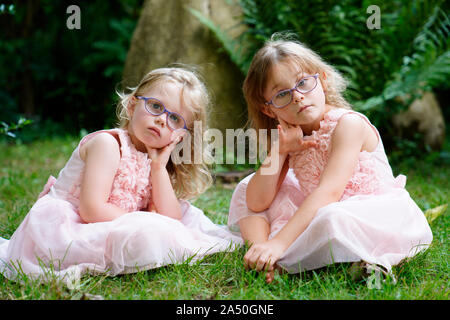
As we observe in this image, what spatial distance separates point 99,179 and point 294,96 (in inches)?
37.0

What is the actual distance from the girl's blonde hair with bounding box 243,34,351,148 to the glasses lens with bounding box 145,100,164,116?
0.42 metres

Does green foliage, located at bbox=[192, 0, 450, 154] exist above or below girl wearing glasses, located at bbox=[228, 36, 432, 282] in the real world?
above

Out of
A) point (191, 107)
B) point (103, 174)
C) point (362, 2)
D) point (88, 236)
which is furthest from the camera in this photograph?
point (362, 2)

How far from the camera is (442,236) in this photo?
235cm

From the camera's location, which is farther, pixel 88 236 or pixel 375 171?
pixel 375 171

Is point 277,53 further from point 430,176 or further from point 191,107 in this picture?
point 430,176

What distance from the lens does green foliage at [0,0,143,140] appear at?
6.90 meters

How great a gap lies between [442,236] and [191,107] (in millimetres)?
1455

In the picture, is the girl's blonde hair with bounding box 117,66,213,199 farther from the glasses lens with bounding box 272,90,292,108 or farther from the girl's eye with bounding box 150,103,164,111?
the glasses lens with bounding box 272,90,292,108

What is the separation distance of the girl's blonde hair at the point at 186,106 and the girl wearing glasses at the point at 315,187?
0.25 metres

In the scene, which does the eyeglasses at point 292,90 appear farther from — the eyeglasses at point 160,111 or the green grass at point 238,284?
the green grass at point 238,284

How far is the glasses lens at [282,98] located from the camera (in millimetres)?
2025

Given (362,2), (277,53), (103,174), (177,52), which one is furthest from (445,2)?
(103,174)

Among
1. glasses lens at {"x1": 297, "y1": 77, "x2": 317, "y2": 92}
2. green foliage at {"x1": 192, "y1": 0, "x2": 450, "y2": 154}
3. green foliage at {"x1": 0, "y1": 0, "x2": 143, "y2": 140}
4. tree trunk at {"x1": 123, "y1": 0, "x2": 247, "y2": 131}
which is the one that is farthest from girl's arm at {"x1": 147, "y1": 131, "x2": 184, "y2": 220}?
green foliage at {"x1": 0, "y1": 0, "x2": 143, "y2": 140}
